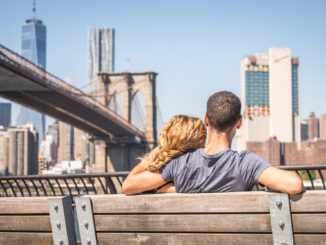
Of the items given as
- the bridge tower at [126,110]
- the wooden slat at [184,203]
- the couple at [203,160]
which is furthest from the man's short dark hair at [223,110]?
the bridge tower at [126,110]

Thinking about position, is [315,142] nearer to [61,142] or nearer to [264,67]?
[264,67]

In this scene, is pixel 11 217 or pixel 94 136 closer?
pixel 11 217

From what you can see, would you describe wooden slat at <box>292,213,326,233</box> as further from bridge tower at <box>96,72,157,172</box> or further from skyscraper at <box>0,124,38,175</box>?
skyscraper at <box>0,124,38,175</box>

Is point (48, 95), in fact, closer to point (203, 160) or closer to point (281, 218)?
point (203, 160)

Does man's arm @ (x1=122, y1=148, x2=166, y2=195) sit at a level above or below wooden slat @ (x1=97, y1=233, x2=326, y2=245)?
above

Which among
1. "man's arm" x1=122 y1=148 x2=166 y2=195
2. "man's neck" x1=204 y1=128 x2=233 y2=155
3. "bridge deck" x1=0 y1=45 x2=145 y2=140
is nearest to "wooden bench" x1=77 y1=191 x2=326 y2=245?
"man's arm" x1=122 y1=148 x2=166 y2=195

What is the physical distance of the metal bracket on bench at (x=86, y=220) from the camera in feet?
6.78

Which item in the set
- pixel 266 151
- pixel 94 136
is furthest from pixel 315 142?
pixel 94 136

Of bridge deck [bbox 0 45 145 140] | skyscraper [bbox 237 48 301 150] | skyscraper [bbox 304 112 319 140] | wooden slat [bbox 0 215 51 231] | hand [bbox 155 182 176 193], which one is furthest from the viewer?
skyscraper [bbox 304 112 319 140]

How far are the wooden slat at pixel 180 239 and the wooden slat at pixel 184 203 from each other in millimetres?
96

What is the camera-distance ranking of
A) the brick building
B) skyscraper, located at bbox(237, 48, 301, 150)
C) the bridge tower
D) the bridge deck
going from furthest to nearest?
skyscraper, located at bbox(237, 48, 301, 150), the brick building, the bridge tower, the bridge deck

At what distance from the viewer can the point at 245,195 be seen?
1.83 m

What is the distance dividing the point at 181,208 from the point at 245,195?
26 cm

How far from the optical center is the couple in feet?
6.93
